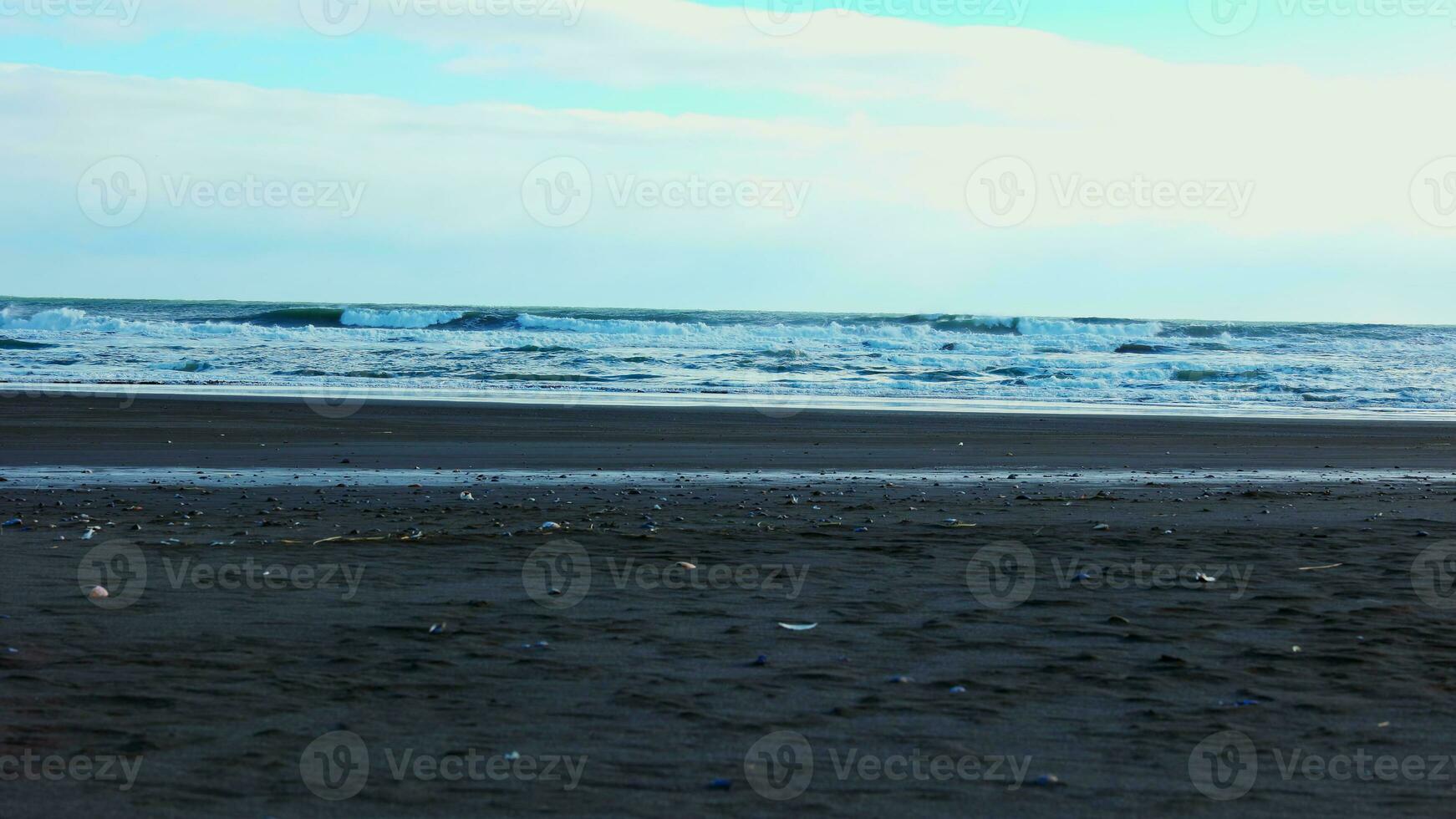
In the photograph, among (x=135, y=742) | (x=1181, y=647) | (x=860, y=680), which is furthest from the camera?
(x=1181, y=647)

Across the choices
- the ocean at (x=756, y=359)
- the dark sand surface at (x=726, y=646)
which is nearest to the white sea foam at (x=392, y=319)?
the ocean at (x=756, y=359)

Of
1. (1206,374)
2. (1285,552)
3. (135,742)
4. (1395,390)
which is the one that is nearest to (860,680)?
(135,742)

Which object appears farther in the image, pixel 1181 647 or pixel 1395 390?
pixel 1395 390

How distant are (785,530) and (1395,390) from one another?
2577 centimetres

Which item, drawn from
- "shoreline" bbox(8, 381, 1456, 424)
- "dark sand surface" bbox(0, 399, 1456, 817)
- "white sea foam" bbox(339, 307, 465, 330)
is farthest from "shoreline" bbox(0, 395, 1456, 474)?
→ "white sea foam" bbox(339, 307, 465, 330)

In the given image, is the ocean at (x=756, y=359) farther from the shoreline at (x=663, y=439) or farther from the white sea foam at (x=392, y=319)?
the shoreline at (x=663, y=439)

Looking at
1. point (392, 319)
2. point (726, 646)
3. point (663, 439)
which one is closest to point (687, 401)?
point (663, 439)

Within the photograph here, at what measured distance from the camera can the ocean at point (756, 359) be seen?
1046 inches

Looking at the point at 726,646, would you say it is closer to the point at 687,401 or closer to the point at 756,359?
the point at 687,401

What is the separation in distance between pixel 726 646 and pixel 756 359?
31.8 m

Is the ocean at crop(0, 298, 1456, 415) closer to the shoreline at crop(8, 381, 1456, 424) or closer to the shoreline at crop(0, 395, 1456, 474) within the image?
the shoreline at crop(8, 381, 1456, 424)

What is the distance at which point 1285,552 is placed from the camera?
7.65 meters

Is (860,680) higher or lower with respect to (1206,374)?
lower

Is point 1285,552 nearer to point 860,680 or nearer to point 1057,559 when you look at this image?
point 1057,559
